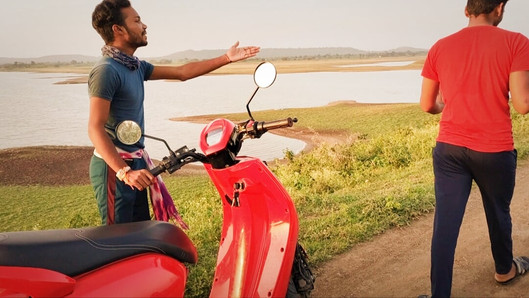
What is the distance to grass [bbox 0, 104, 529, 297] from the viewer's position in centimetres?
480

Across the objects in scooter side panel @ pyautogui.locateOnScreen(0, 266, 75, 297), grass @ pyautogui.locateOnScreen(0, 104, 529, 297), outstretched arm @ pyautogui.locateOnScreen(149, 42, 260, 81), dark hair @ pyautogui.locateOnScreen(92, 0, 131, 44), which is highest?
dark hair @ pyautogui.locateOnScreen(92, 0, 131, 44)

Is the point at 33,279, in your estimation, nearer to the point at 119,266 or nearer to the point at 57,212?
the point at 119,266

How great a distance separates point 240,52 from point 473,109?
57.6 inches

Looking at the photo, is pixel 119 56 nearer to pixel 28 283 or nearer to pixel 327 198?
pixel 28 283

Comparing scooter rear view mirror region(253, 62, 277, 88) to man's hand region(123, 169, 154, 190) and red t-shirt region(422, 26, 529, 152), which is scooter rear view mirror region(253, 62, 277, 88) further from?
→ red t-shirt region(422, 26, 529, 152)

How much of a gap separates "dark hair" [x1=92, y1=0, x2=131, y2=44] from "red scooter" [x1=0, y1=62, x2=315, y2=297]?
1.01 metres

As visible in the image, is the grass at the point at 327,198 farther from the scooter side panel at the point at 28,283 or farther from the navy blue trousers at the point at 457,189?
the scooter side panel at the point at 28,283

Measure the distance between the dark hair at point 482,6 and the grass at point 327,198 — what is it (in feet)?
7.57

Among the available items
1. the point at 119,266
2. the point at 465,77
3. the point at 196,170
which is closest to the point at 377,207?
the point at 465,77

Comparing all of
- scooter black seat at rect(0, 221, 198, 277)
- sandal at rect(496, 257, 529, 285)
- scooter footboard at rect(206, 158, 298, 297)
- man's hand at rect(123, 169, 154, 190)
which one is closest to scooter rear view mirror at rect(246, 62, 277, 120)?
scooter footboard at rect(206, 158, 298, 297)

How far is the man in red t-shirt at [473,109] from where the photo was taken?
2.81 metres

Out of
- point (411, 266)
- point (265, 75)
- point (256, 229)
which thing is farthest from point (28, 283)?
point (411, 266)

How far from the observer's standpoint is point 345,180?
8.40 meters

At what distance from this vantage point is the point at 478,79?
9.35 ft
